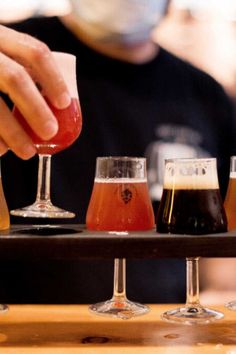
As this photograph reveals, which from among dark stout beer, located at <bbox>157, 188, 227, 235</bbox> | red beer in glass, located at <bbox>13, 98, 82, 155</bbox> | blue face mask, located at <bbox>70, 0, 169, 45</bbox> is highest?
blue face mask, located at <bbox>70, 0, 169, 45</bbox>

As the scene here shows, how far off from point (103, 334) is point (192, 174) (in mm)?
433

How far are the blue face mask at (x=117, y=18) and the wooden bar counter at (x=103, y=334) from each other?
1484mm

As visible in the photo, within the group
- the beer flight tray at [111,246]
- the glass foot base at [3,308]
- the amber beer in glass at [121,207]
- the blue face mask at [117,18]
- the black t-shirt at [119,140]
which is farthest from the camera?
the blue face mask at [117,18]

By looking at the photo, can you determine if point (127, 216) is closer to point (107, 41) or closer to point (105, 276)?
point (105, 276)

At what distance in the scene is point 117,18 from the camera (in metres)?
2.82

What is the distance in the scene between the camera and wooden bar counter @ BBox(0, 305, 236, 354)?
1370 mm

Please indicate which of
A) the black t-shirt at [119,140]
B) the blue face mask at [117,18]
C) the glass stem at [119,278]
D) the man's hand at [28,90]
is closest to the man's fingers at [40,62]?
the man's hand at [28,90]

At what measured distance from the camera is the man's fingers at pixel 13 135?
1.55 meters

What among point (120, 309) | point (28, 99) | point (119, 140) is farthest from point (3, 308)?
point (119, 140)

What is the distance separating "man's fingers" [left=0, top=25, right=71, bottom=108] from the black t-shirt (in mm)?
1003

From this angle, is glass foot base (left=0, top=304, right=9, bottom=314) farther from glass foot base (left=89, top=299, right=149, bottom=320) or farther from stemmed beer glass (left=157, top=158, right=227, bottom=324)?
stemmed beer glass (left=157, top=158, right=227, bottom=324)

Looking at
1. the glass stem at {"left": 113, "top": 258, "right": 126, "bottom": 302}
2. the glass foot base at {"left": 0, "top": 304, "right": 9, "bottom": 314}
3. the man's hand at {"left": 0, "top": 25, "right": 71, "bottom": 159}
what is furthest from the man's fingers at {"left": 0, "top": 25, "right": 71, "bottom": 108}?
the glass foot base at {"left": 0, "top": 304, "right": 9, "bottom": 314}

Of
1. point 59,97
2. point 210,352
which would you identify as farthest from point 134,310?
point 59,97

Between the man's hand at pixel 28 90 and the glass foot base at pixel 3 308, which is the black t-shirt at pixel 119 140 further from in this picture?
the man's hand at pixel 28 90
